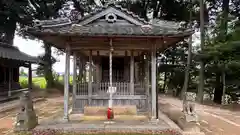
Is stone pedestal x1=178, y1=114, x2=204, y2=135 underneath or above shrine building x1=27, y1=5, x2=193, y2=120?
underneath

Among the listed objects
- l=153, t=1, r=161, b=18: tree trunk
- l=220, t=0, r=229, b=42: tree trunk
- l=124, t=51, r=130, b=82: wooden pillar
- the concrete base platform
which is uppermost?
l=153, t=1, r=161, b=18: tree trunk

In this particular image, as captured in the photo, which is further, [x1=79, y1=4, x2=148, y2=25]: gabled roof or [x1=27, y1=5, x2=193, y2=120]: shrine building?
[x1=79, y1=4, x2=148, y2=25]: gabled roof

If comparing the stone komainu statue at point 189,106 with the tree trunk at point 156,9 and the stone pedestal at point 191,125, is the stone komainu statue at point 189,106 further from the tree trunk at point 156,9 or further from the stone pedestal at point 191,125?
the tree trunk at point 156,9

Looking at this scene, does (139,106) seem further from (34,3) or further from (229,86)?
(34,3)

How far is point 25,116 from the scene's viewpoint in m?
7.78

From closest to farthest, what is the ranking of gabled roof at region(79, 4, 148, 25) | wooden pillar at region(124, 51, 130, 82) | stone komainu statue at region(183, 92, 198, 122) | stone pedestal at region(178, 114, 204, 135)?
1. stone pedestal at region(178, 114, 204, 135)
2. stone komainu statue at region(183, 92, 198, 122)
3. gabled roof at region(79, 4, 148, 25)
4. wooden pillar at region(124, 51, 130, 82)

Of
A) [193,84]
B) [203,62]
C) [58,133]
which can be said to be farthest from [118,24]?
[193,84]

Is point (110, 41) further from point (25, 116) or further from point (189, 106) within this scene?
point (25, 116)

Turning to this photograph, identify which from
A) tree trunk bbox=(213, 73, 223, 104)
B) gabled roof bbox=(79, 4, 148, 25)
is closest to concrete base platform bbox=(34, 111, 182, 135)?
gabled roof bbox=(79, 4, 148, 25)

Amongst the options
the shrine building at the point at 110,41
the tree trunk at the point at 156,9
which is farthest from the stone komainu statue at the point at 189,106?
the tree trunk at the point at 156,9

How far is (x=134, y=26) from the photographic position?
32.2ft

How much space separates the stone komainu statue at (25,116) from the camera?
7.72m

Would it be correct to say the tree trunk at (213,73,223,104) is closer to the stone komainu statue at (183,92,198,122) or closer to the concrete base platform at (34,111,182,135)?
the stone komainu statue at (183,92,198,122)

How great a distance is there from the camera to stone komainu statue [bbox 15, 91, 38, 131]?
7.72m
